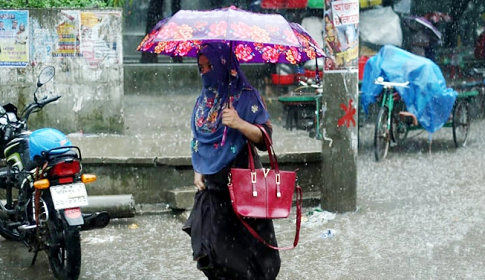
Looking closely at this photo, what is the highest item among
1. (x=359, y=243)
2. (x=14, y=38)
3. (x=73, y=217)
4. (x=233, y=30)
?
(x=233, y=30)

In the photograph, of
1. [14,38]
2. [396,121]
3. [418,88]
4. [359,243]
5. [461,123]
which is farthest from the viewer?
[461,123]

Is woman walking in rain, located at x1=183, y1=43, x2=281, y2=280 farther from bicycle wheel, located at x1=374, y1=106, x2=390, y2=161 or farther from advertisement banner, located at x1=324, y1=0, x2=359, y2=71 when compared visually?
bicycle wheel, located at x1=374, y1=106, x2=390, y2=161

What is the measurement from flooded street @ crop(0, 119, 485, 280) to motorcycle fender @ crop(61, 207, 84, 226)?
606 mm

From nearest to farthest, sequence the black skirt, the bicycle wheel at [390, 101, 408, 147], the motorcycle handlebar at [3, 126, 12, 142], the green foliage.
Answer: the black skirt < the motorcycle handlebar at [3, 126, 12, 142] < the green foliage < the bicycle wheel at [390, 101, 408, 147]

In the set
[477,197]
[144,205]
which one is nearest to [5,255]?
[144,205]

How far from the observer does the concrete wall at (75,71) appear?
376 inches

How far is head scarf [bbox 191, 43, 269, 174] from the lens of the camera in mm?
4438

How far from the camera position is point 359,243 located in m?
6.62

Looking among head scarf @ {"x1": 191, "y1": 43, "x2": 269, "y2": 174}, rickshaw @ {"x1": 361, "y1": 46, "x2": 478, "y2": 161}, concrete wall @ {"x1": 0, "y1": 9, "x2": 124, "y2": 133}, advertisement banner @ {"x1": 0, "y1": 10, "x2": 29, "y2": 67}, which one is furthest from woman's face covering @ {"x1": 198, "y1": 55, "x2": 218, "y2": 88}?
rickshaw @ {"x1": 361, "y1": 46, "x2": 478, "y2": 161}

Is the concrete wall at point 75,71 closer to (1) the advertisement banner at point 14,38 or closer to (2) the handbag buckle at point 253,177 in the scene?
(1) the advertisement banner at point 14,38

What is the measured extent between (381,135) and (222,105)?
6379 millimetres

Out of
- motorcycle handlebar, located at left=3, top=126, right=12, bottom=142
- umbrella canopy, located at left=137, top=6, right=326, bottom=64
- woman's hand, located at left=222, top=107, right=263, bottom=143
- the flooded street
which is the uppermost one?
umbrella canopy, located at left=137, top=6, right=326, bottom=64

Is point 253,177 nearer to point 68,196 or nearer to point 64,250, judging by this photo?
point 68,196

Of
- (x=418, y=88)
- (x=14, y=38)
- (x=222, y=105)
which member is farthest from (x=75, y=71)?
(x=222, y=105)
